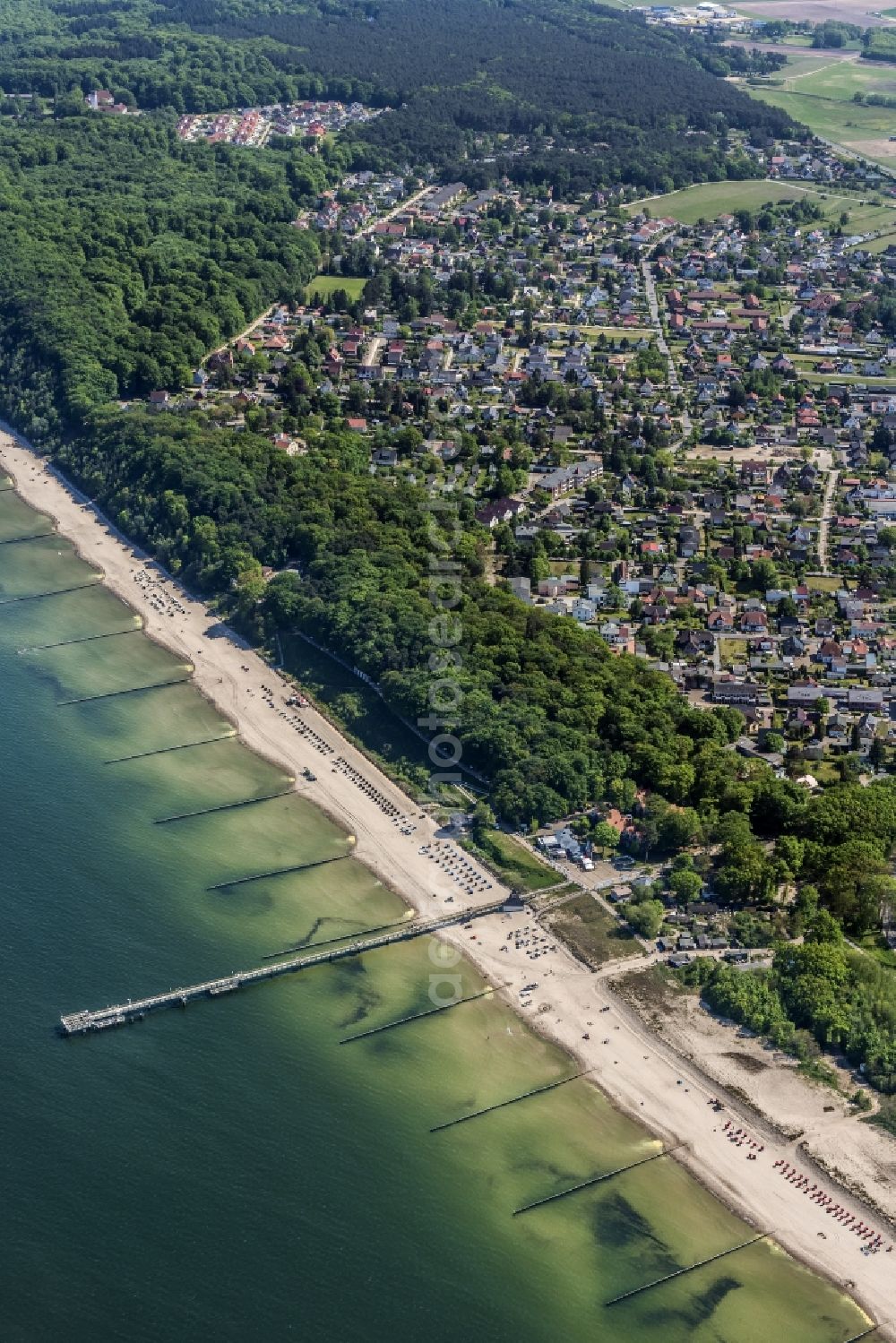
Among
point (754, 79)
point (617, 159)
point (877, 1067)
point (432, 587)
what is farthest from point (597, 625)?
point (754, 79)

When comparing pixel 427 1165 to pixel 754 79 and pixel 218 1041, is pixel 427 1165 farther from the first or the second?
pixel 754 79

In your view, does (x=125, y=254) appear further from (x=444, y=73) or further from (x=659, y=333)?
(x=444, y=73)

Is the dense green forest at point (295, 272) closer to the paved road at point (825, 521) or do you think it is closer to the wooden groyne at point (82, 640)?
the wooden groyne at point (82, 640)

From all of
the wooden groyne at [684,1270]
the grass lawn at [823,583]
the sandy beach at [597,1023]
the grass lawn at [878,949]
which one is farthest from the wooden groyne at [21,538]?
the wooden groyne at [684,1270]

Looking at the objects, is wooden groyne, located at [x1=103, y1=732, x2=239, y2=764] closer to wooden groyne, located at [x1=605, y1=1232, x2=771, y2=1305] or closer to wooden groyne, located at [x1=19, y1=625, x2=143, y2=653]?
wooden groyne, located at [x1=19, y1=625, x2=143, y2=653]

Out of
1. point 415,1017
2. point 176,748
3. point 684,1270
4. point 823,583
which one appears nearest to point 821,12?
point 823,583

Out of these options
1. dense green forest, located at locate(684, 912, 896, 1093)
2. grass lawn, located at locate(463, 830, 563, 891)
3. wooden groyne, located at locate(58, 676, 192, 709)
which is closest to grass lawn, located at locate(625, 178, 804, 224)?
wooden groyne, located at locate(58, 676, 192, 709)
